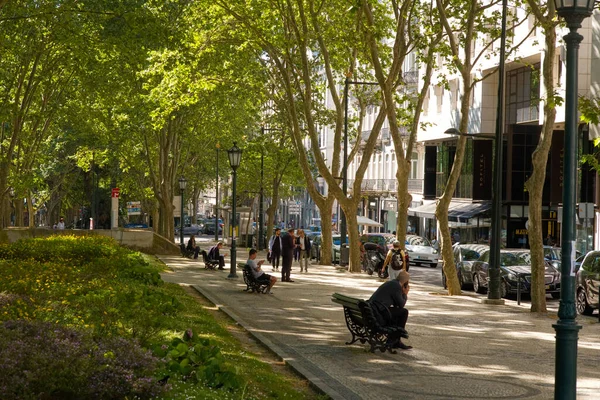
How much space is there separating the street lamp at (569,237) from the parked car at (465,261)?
2512cm

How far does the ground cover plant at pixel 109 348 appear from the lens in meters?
8.72

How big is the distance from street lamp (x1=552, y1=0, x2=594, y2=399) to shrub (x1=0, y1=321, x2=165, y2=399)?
11.1 feet

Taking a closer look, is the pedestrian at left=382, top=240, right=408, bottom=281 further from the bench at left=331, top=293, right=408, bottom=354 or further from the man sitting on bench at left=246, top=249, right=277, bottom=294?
the bench at left=331, top=293, right=408, bottom=354

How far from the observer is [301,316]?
2236 centimetres

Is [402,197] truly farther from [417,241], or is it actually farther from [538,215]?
[417,241]

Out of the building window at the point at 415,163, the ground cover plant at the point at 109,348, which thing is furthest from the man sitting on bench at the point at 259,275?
the building window at the point at 415,163

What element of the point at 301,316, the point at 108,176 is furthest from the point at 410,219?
the point at 301,316

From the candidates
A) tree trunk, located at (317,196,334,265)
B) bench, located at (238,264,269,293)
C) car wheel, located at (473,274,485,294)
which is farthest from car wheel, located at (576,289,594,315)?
tree trunk, located at (317,196,334,265)

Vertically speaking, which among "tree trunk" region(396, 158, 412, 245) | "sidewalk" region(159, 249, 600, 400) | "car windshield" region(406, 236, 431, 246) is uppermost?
"tree trunk" region(396, 158, 412, 245)

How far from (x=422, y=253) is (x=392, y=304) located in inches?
1445

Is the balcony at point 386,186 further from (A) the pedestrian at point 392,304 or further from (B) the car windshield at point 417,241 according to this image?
(A) the pedestrian at point 392,304

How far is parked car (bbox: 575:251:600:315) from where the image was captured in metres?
25.6

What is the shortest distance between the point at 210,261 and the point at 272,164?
102 feet

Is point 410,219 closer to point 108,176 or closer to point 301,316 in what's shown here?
point 108,176
